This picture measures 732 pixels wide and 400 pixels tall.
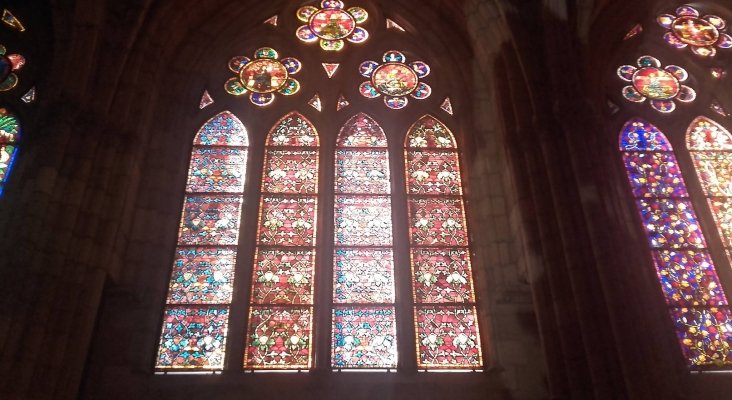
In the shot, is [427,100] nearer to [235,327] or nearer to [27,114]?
[235,327]

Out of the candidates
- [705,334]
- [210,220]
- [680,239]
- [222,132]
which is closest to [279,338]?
[210,220]

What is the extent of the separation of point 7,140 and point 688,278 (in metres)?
8.69

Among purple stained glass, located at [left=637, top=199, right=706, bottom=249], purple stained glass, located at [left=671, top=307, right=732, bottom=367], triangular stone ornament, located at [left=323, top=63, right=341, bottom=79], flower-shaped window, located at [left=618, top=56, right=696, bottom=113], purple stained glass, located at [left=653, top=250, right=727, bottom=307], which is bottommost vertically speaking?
purple stained glass, located at [left=671, top=307, right=732, bottom=367]

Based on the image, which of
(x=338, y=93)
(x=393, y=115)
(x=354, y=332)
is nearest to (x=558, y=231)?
(x=354, y=332)

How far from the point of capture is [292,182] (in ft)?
31.9

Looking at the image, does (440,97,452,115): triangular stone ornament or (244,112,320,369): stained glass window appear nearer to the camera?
(244,112,320,369): stained glass window

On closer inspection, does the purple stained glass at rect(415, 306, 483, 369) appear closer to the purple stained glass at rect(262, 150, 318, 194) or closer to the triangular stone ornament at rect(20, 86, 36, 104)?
the purple stained glass at rect(262, 150, 318, 194)

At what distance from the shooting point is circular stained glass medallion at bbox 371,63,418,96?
10820 millimetres

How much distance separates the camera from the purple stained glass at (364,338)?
8312 millimetres

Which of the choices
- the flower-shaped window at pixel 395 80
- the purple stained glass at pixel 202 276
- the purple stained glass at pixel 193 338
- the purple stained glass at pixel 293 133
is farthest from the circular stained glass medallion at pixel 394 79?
the purple stained glass at pixel 193 338

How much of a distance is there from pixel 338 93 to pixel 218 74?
1.74 m

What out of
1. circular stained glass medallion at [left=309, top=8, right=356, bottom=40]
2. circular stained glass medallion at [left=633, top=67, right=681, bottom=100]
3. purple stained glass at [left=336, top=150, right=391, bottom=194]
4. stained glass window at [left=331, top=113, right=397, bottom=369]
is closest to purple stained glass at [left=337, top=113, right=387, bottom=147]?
stained glass window at [left=331, top=113, right=397, bottom=369]

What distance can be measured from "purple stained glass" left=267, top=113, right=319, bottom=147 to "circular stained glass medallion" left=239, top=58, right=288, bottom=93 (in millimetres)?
586

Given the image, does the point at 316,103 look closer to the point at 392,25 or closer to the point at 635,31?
the point at 392,25
